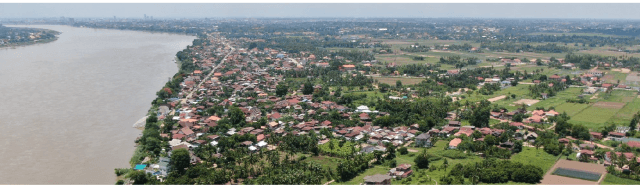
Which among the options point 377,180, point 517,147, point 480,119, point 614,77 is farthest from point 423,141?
point 614,77

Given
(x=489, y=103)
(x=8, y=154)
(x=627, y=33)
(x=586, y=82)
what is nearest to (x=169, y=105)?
(x=8, y=154)

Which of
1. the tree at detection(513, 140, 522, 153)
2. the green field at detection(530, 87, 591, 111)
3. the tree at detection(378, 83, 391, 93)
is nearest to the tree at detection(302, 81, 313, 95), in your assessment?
the tree at detection(378, 83, 391, 93)

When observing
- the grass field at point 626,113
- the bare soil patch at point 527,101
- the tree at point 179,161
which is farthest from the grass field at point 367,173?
the bare soil patch at point 527,101

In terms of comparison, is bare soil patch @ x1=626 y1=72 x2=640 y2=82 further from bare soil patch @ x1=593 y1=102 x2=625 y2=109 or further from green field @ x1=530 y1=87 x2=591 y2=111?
bare soil patch @ x1=593 y1=102 x2=625 y2=109

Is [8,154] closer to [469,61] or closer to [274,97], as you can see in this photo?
[274,97]

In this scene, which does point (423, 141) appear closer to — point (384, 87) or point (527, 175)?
point (527, 175)
